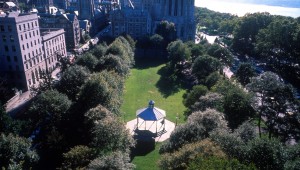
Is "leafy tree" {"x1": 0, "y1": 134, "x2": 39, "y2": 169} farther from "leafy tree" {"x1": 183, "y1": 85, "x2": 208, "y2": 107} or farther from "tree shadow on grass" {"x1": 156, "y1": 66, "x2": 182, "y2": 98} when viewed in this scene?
"tree shadow on grass" {"x1": 156, "y1": 66, "x2": 182, "y2": 98}

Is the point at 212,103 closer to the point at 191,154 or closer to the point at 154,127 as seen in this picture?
the point at 154,127

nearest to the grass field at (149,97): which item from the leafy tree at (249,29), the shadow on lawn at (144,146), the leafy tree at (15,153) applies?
the shadow on lawn at (144,146)

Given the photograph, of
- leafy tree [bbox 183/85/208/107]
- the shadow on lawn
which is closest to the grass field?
Answer: the shadow on lawn

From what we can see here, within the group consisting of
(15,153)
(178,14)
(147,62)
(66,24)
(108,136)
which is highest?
(178,14)

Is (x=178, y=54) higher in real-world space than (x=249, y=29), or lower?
lower

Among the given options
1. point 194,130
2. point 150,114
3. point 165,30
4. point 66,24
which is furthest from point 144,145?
point 66,24

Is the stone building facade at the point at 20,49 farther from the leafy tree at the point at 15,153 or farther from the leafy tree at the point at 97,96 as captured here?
the leafy tree at the point at 15,153
